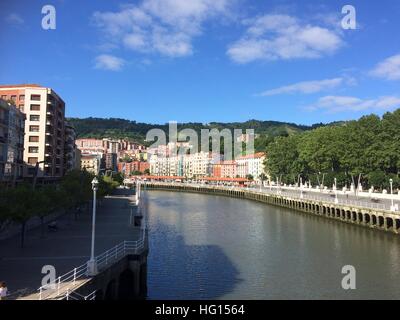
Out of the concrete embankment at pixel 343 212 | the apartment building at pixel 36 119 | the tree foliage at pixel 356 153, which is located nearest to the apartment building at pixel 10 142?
the apartment building at pixel 36 119

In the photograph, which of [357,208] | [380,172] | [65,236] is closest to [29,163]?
[65,236]

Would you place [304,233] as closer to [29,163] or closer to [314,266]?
[314,266]

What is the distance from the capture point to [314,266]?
37438mm

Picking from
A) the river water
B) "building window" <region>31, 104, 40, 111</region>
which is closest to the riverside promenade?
the river water

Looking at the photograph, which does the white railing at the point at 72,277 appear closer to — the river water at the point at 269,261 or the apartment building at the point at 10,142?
the river water at the point at 269,261

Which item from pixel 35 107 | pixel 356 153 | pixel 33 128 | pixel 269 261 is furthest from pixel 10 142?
pixel 356 153

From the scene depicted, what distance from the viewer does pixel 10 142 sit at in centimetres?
6712

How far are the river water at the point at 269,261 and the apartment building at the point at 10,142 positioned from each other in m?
25.1

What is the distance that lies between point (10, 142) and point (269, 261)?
155 feet

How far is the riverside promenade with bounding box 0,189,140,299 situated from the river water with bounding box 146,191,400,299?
177 inches

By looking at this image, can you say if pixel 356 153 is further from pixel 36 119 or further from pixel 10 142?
pixel 36 119

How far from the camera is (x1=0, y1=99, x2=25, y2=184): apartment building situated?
63.6 metres

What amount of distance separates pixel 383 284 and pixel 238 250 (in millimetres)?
16237

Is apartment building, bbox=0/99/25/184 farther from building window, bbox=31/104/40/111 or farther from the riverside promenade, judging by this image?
building window, bbox=31/104/40/111
